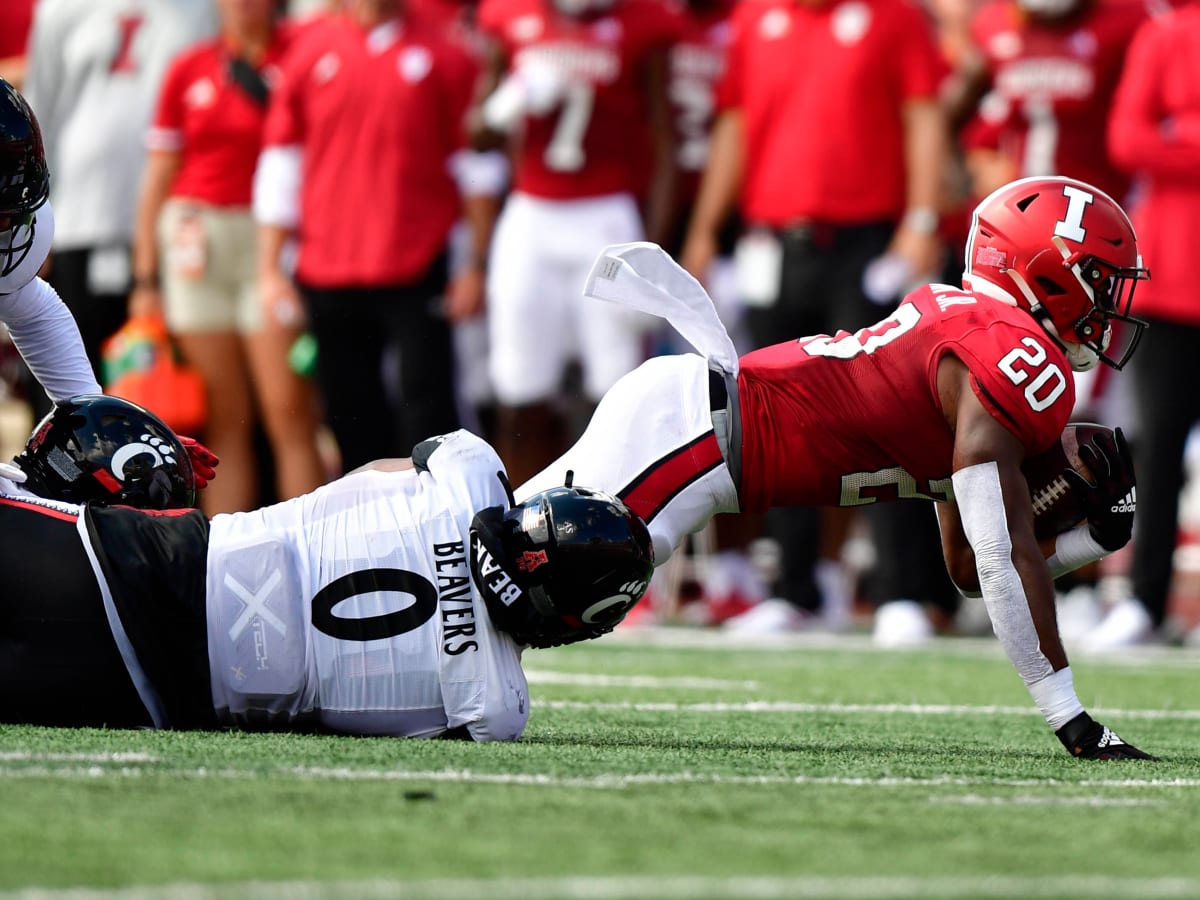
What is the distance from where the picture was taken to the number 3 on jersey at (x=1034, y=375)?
4.46m

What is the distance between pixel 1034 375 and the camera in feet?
14.7

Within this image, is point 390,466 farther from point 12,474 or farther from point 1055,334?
point 1055,334

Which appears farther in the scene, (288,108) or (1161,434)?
(288,108)

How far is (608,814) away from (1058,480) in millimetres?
1965

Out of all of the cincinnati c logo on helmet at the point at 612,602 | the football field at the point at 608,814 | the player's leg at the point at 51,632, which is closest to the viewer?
the football field at the point at 608,814

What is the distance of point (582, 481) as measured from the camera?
193 inches

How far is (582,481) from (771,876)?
2.22m

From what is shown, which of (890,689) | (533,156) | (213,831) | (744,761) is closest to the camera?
(213,831)

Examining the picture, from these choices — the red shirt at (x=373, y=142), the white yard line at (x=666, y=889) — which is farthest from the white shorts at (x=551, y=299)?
the white yard line at (x=666, y=889)

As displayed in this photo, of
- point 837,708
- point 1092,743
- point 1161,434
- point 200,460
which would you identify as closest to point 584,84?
point 1161,434

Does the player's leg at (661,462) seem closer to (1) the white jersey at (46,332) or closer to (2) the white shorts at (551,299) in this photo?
(1) the white jersey at (46,332)

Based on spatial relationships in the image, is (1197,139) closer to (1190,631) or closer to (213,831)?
(1190,631)

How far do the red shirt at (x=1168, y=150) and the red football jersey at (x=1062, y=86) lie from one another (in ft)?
0.87

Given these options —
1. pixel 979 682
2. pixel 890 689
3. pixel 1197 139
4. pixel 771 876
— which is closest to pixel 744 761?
pixel 771 876
